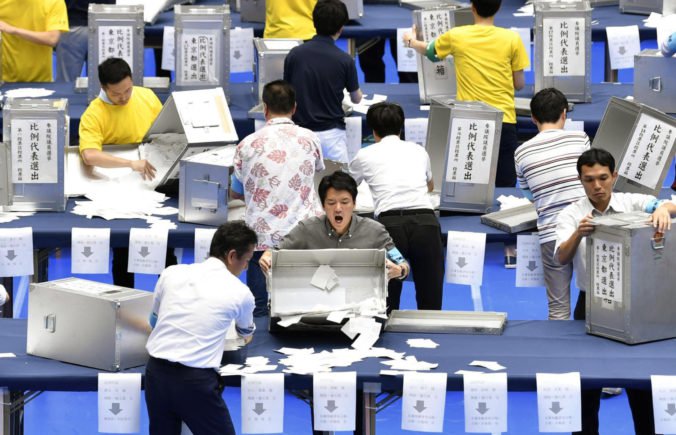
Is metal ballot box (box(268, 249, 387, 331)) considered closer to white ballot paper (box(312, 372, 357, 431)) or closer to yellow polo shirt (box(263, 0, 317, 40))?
white ballot paper (box(312, 372, 357, 431))

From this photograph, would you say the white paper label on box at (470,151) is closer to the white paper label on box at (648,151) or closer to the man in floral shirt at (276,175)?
the white paper label on box at (648,151)

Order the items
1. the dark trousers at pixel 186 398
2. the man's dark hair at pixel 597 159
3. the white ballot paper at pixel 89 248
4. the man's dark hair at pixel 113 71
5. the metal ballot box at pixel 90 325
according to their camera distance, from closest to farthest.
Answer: the dark trousers at pixel 186 398
the metal ballot box at pixel 90 325
the man's dark hair at pixel 597 159
the white ballot paper at pixel 89 248
the man's dark hair at pixel 113 71

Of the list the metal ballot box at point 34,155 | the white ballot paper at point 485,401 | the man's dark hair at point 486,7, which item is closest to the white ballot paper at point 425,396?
the white ballot paper at point 485,401

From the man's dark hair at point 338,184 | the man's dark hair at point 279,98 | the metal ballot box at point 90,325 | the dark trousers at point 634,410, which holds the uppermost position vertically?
the man's dark hair at point 279,98

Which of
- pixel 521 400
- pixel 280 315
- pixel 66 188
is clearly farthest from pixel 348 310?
pixel 66 188

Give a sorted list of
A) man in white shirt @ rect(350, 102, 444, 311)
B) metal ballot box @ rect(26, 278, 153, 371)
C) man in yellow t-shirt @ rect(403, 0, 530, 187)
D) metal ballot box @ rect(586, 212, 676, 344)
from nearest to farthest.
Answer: metal ballot box @ rect(26, 278, 153, 371), metal ballot box @ rect(586, 212, 676, 344), man in white shirt @ rect(350, 102, 444, 311), man in yellow t-shirt @ rect(403, 0, 530, 187)

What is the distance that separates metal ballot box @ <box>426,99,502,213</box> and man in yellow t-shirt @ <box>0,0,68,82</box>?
9.44 ft

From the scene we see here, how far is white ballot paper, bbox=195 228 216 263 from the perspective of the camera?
23.3 ft

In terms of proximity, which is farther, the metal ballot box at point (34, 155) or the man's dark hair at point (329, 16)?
the man's dark hair at point (329, 16)

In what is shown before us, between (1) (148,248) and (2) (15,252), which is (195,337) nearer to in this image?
(1) (148,248)

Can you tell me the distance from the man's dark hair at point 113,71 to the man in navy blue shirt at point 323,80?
943 millimetres

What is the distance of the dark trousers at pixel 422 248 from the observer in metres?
6.89

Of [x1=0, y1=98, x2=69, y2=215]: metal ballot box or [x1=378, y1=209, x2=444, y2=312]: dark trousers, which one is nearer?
[x1=378, y1=209, x2=444, y2=312]: dark trousers

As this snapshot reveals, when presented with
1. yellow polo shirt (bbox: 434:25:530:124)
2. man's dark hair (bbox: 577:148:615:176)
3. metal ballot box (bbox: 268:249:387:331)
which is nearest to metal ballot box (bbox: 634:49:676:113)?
yellow polo shirt (bbox: 434:25:530:124)
